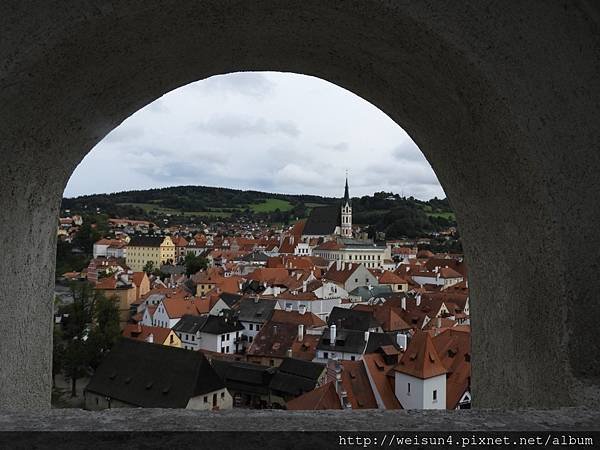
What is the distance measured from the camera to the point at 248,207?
16138 centimetres

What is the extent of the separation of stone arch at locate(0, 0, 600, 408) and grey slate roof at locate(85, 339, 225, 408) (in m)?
19.7

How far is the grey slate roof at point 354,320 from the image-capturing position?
101 ft

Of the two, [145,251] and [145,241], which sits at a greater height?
[145,241]

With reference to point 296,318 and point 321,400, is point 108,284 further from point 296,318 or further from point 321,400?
point 321,400

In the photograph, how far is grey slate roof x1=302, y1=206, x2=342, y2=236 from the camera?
90619mm

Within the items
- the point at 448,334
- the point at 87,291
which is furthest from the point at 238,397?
the point at 87,291

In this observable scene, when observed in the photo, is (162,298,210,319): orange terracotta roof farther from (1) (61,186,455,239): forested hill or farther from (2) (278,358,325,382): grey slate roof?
(1) (61,186,455,239): forested hill

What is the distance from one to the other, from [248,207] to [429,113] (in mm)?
159920

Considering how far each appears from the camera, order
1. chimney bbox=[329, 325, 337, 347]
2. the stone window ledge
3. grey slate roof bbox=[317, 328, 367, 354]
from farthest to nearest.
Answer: chimney bbox=[329, 325, 337, 347] < grey slate roof bbox=[317, 328, 367, 354] < the stone window ledge

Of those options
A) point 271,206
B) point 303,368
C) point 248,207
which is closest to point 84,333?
point 303,368

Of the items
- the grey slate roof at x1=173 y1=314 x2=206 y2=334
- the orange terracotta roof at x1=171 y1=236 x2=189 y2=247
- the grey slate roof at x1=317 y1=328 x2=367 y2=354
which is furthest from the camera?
the orange terracotta roof at x1=171 y1=236 x2=189 y2=247

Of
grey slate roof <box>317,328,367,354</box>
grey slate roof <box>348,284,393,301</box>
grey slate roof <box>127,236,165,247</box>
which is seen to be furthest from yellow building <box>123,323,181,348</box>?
grey slate roof <box>127,236,165,247</box>

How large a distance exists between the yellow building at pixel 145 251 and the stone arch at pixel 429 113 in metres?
83.4

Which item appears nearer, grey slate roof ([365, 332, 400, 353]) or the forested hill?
grey slate roof ([365, 332, 400, 353])
